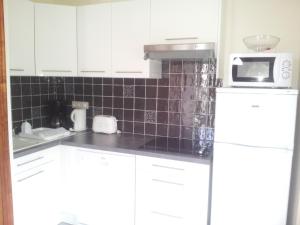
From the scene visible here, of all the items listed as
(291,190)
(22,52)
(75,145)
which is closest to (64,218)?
(75,145)

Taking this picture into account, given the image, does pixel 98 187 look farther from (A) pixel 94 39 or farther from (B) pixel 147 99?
(A) pixel 94 39

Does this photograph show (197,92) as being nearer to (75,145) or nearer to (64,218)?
(75,145)

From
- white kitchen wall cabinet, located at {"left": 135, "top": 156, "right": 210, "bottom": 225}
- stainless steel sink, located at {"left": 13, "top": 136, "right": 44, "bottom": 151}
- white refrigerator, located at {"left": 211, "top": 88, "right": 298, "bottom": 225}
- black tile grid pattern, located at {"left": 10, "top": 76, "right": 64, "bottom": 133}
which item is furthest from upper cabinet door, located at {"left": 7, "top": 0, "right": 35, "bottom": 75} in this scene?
white refrigerator, located at {"left": 211, "top": 88, "right": 298, "bottom": 225}

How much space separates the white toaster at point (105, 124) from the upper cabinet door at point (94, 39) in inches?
18.9

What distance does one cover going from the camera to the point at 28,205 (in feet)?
7.50

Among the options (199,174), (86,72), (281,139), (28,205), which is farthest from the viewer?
(86,72)

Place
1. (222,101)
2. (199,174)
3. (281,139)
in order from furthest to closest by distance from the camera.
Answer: (199,174) → (222,101) → (281,139)

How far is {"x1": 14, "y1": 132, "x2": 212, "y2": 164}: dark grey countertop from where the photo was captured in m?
2.14

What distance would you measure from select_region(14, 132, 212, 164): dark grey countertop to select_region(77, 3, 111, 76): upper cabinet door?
634 mm

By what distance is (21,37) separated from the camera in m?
2.40

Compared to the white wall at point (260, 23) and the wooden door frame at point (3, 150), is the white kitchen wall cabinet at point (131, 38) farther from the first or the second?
the wooden door frame at point (3, 150)

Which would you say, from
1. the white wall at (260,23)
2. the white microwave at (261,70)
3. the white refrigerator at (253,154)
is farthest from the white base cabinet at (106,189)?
the white wall at (260,23)

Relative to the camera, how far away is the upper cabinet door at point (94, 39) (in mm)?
2572

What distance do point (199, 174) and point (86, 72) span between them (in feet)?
4.86
